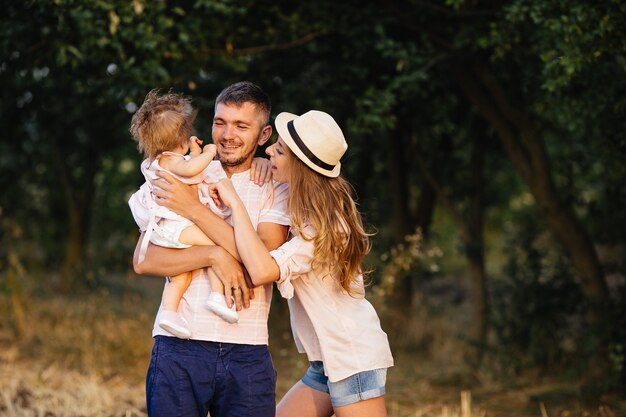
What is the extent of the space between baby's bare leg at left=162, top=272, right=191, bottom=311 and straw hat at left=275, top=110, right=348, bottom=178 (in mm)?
682

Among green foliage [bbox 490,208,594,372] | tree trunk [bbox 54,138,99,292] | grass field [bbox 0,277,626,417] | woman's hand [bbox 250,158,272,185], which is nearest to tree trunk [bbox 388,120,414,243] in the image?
grass field [bbox 0,277,626,417]

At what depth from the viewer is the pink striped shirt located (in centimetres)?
341

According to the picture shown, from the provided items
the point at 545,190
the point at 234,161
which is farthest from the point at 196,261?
the point at 545,190

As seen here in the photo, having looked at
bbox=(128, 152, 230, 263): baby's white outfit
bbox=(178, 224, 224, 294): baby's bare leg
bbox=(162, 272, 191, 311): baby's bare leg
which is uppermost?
bbox=(128, 152, 230, 263): baby's white outfit

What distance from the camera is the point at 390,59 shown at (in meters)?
7.43

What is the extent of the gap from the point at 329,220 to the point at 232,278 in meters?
0.46

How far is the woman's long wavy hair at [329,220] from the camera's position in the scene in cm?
346

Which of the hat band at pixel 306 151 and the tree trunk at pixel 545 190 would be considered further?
the tree trunk at pixel 545 190

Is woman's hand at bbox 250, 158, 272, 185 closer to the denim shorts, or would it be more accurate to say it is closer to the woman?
the woman

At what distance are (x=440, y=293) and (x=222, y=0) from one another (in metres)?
9.13

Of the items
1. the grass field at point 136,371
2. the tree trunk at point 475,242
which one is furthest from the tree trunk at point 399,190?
the grass field at point 136,371

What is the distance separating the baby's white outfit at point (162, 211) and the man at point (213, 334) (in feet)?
0.11

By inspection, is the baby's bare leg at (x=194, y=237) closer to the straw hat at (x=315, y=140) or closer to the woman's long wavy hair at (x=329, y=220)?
the woman's long wavy hair at (x=329, y=220)

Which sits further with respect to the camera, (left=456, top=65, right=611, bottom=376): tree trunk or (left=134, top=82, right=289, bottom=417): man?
(left=456, top=65, right=611, bottom=376): tree trunk
